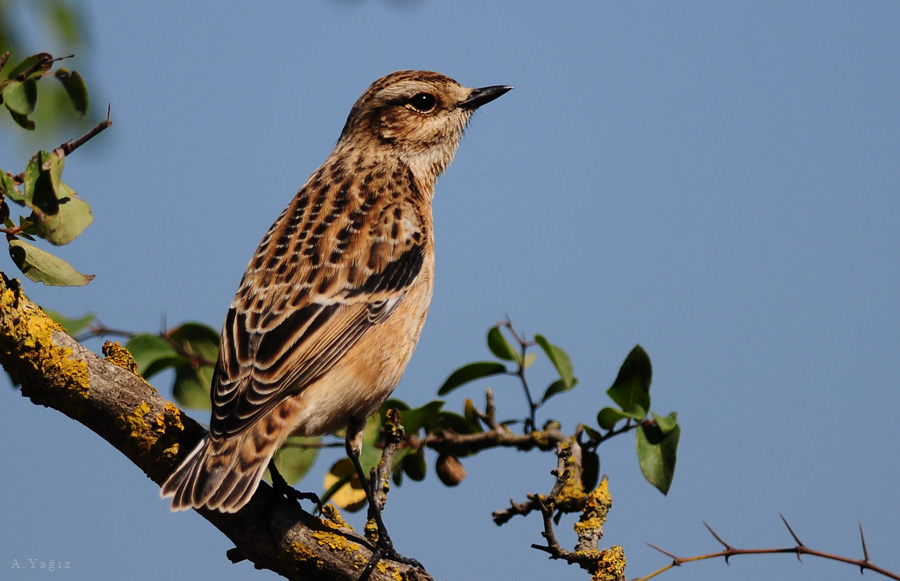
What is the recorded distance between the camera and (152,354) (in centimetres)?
509

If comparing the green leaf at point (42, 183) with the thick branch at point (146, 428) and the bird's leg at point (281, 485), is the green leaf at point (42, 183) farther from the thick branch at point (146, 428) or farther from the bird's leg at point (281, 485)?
the bird's leg at point (281, 485)

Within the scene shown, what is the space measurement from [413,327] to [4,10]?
2.86m

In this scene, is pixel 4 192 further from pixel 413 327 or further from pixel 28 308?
pixel 413 327

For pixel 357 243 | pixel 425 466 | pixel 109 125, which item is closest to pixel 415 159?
pixel 357 243

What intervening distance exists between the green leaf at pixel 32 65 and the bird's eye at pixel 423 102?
12.9ft

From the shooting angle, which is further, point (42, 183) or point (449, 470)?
point (449, 470)

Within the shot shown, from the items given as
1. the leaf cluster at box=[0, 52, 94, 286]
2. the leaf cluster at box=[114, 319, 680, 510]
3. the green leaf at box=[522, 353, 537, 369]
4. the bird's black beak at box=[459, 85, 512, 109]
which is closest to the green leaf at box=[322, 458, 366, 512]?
the leaf cluster at box=[114, 319, 680, 510]

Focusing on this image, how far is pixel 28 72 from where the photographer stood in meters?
3.53

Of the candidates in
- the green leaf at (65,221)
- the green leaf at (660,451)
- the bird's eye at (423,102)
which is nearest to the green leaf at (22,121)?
the green leaf at (65,221)

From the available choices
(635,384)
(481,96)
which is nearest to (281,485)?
(635,384)

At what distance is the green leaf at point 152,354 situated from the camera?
5.05 meters

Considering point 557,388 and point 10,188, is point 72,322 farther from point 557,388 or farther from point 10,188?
point 557,388

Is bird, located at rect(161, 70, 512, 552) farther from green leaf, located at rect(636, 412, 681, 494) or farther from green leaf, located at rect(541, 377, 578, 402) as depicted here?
green leaf, located at rect(636, 412, 681, 494)

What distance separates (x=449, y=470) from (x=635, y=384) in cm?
131
